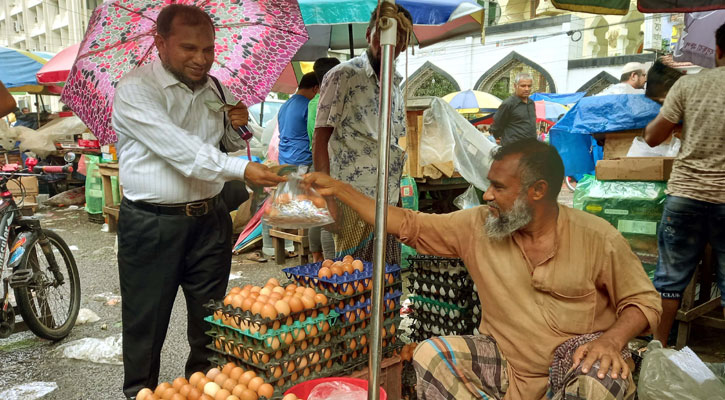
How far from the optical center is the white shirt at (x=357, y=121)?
348cm

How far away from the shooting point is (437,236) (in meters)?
2.51

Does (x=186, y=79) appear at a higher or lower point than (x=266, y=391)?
higher

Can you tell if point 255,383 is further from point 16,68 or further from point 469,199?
point 16,68

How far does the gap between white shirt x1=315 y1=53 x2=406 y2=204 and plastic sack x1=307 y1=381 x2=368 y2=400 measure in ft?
4.96

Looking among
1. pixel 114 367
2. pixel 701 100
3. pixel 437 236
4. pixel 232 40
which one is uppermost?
pixel 232 40

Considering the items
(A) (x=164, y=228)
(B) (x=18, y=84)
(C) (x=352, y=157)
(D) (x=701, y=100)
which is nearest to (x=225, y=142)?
(A) (x=164, y=228)

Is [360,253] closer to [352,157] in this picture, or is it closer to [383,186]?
[352,157]

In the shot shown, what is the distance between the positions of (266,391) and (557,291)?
1245 mm

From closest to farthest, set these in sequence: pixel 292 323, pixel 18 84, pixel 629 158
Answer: pixel 292 323
pixel 629 158
pixel 18 84

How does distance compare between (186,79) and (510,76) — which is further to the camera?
(510,76)

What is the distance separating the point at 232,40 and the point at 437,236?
1903mm

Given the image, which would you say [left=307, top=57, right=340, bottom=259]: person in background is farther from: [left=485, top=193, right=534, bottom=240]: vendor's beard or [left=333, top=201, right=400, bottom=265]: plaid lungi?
[left=485, top=193, right=534, bottom=240]: vendor's beard

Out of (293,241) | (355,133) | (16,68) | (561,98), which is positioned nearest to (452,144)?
(293,241)

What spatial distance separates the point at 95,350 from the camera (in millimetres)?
4051
